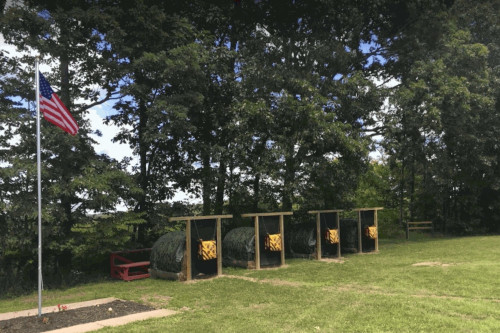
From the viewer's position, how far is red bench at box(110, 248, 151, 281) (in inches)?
466

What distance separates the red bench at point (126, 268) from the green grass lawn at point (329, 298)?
1.57 feet

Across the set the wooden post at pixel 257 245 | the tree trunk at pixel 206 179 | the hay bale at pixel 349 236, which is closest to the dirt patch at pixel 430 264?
the wooden post at pixel 257 245

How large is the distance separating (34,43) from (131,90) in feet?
8.77

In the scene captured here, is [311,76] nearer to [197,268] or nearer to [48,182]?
[197,268]

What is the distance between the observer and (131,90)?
12.5 m

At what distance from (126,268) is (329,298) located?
6.02 m

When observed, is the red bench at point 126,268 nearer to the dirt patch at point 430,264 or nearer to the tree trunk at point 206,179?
the tree trunk at point 206,179

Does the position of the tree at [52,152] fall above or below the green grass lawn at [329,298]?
above

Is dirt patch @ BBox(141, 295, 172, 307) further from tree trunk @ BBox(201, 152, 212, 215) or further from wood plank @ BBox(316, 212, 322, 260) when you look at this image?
wood plank @ BBox(316, 212, 322, 260)

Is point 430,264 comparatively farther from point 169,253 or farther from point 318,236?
point 169,253

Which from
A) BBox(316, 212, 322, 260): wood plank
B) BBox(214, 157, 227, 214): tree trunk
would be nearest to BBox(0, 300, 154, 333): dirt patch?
BBox(214, 157, 227, 214): tree trunk

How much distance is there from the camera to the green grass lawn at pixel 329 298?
625 centimetres

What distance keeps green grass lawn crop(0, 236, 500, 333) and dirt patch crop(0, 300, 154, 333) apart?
2.13 feet

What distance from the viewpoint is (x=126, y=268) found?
11.8 m
